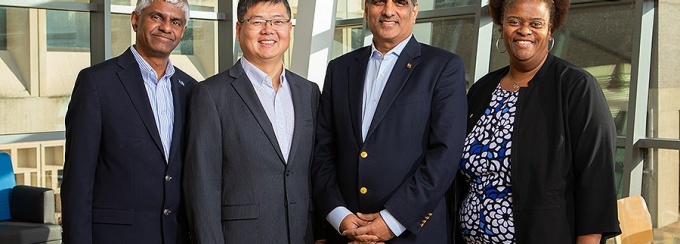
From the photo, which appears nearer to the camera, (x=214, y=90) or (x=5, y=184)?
(x=214, y=90)

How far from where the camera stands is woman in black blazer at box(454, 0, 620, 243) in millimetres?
2574

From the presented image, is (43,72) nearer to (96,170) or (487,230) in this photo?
(96,170)

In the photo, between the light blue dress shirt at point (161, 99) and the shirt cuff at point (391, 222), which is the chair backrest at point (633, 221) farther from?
the light blue dress shirt at point (161, 99)

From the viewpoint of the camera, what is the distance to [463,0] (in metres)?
6.56

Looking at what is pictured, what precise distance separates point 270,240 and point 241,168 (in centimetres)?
27

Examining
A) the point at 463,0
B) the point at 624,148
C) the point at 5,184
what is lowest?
the point at 5,184

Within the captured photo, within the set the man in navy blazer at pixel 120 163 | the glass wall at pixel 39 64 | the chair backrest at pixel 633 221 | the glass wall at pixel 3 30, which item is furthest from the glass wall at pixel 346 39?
the man in navy blazer at pixel 120 163

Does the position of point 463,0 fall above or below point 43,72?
above

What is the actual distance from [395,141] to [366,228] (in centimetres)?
31

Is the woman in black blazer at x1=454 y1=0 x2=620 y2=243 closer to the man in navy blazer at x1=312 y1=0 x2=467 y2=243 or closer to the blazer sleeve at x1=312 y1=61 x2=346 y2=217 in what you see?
the man in navy blazer at x1=312 y1=0 x2=467 y2=243

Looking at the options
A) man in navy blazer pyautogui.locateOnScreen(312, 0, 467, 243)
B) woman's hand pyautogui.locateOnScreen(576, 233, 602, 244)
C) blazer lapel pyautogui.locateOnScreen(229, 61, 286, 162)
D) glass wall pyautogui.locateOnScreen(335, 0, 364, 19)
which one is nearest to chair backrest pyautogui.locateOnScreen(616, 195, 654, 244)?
woman's hand pyautogui.locateOnScreen(576, 233, 602, 244)

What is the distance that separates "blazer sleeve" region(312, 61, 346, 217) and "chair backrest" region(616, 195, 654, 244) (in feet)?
5.40

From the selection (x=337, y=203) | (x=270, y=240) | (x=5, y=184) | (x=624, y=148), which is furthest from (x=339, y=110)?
(x=5, y=184)

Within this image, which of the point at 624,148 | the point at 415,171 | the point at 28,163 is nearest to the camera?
the point at 415,171
